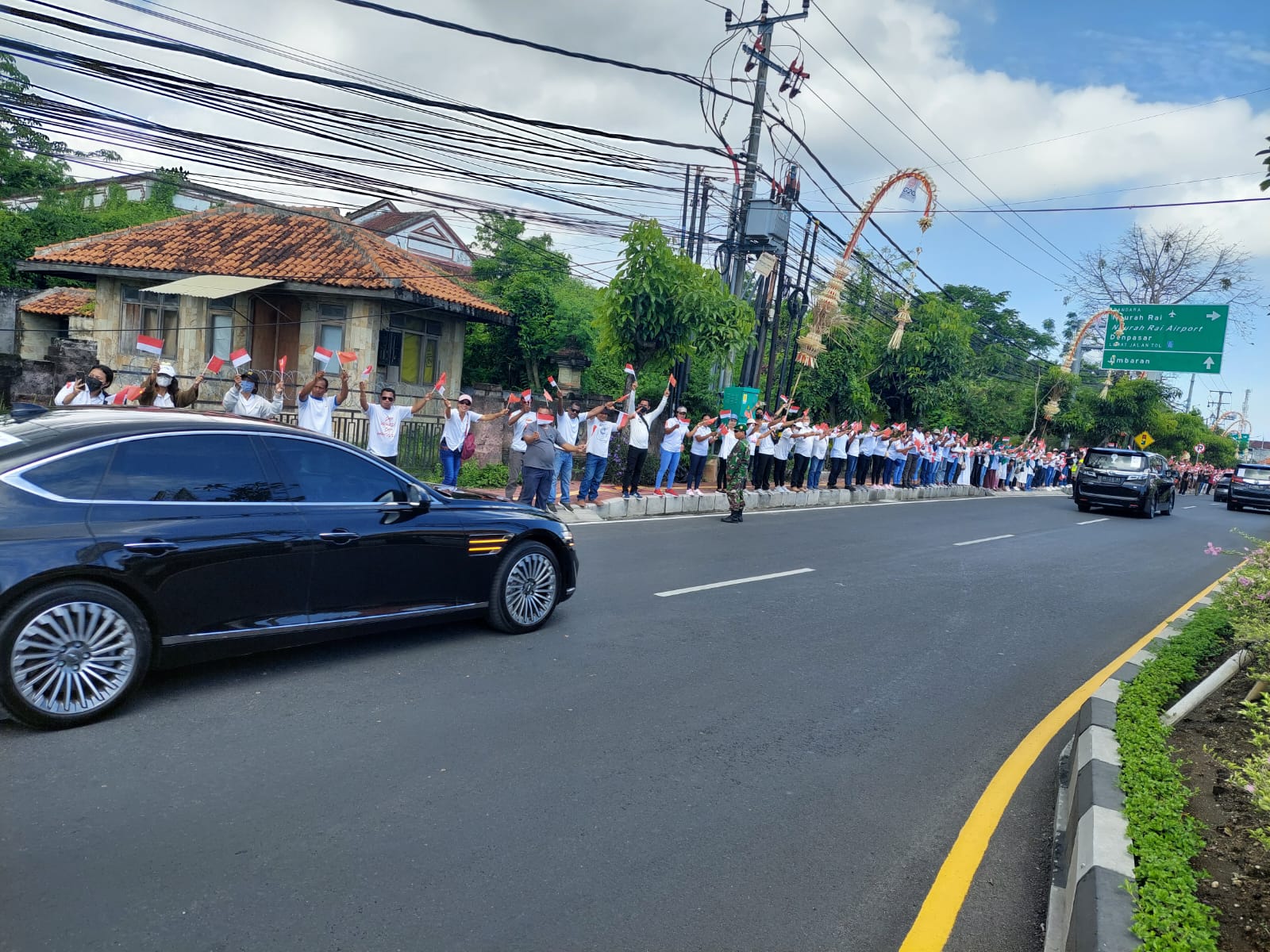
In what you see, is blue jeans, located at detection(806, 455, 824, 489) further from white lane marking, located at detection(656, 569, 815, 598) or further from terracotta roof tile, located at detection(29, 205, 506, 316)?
white lane marking, located at detection(656, 569, 815, 598)

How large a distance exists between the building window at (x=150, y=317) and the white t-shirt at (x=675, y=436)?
44.1 feet

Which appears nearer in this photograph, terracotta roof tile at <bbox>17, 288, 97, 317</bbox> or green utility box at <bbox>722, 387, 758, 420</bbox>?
green utility box at <bbox>722, 387, 758, 420</bbox>

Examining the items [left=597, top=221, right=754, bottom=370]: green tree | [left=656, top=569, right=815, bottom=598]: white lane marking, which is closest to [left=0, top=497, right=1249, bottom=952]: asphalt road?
[left=656, top=569, right=815, bottom=598]: white lane marking

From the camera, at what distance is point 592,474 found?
14.4 metres

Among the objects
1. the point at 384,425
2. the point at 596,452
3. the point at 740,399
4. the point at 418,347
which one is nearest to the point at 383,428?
the point at 384,425

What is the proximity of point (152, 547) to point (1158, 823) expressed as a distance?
16.4 feet

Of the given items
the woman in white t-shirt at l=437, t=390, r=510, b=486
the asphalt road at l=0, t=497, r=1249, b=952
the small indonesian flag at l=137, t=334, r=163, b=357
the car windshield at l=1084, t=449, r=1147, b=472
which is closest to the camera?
the asphalt road at l=0, t=497, r=1249, b=952

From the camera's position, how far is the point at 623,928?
3172 millimetres

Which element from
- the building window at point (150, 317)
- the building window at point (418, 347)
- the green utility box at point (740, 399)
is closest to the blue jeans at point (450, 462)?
the green utility box at point (740, 399)

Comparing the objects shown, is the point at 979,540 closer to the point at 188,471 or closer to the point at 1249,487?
the point at 188,471

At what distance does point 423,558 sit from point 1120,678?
4.90 meters

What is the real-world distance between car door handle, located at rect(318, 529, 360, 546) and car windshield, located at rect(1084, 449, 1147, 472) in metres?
22.8

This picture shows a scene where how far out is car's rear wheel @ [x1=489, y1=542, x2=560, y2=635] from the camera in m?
6.61

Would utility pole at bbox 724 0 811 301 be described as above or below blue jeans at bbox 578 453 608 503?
above
